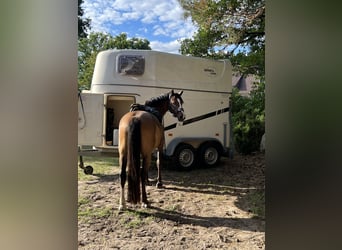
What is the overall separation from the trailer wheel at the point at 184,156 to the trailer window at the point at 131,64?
1339 mm

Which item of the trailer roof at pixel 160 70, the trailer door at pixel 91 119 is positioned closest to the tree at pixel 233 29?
the trailer roof at pixel 160 70

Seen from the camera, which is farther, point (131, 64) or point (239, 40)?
point (131, 64)

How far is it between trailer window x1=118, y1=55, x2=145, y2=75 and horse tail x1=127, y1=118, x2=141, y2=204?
1.67 metres

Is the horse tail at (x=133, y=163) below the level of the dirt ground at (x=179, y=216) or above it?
above

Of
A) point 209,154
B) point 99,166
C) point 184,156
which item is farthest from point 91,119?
point 209,154

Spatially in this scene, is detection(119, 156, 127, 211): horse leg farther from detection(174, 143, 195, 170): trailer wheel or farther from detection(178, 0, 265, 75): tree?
detection(178, 0, 265, 75): tree

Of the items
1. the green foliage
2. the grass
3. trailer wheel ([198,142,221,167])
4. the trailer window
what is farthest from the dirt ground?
the trailer window

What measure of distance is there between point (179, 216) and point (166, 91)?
2153mm

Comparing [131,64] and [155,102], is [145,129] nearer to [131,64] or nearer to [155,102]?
[155,102]

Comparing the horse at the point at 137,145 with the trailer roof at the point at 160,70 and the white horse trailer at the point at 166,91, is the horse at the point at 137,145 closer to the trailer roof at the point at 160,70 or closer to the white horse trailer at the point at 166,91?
the white horse trailer at the point at 166,91

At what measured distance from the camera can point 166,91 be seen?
14.0 ft

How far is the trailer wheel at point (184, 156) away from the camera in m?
4.35
